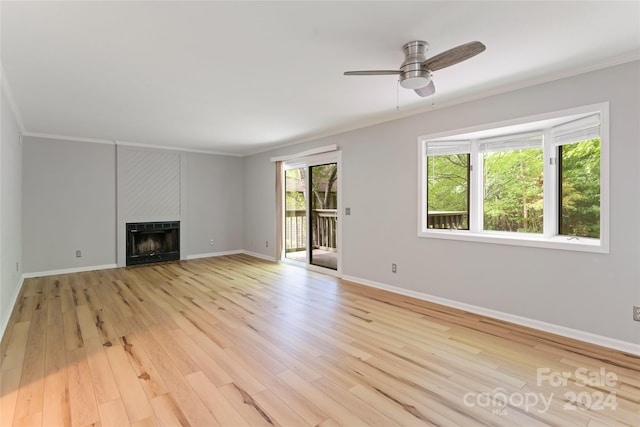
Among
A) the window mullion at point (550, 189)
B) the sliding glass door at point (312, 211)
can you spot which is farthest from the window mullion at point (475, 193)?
the sliding glass door at point (312, 211)

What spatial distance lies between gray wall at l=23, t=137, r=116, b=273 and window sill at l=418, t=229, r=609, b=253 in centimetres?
561

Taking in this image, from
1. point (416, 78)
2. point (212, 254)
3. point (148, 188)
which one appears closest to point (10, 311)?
point (148, 188)

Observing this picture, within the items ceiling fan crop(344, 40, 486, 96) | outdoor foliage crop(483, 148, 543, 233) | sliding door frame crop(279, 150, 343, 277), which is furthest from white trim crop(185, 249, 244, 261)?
ceiling fan crop(344, 40, 486, 96)

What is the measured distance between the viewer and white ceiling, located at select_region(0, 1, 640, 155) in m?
1.90

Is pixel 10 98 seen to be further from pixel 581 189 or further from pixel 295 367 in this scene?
pixel 581 189

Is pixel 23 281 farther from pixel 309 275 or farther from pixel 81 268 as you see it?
pixel 309 275

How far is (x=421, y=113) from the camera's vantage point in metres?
3.88

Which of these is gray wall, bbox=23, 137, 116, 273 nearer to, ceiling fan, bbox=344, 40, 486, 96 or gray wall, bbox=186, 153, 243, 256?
gray wall, bbox=186, 153, 243, 256

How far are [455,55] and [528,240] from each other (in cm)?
201

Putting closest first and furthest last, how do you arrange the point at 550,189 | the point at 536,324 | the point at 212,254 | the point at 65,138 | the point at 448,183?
the point at 536,324 < the point at 550,189 < the point at 448,183 < the point at 65,138 < the point at 212,254

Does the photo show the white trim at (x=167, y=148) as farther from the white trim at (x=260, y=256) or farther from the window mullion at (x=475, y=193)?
the window mullion at (x=475, y=193)

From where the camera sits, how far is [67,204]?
537cm

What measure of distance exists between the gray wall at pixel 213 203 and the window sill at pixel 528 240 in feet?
16.0

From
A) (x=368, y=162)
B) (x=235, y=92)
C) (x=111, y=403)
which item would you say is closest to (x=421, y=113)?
(x=368, y=162)
